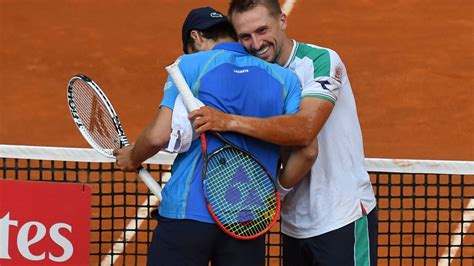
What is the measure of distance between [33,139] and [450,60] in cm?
447

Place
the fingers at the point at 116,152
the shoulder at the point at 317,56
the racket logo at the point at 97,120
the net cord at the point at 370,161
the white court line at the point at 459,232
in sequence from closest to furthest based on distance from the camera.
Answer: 1. the shoulder at the point at 317,56
2. the fingers at the point at 116,152
3. the racket logo at the point at 97,120
4. the net cord at the point at 370,161
5. the white court line at the point at 459,232

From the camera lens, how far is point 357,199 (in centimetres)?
427

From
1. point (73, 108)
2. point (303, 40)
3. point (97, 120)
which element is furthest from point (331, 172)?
point (303, 40)

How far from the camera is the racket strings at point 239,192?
3.93 metres

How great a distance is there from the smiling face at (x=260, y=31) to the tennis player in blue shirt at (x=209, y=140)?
5 centimetres

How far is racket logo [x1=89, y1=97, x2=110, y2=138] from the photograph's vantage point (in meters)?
4.80

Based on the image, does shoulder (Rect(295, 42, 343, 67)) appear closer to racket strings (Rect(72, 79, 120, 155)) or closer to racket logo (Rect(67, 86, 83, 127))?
racket strings (Rect(72, 79, 120, 155))

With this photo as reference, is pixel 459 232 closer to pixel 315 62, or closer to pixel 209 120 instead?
pixel 315 62

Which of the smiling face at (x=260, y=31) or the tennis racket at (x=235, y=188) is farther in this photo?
the smiling face at (x=260, y=31)

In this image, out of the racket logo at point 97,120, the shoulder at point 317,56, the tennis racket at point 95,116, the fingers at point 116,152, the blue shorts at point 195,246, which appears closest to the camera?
the blue shorts at point 195,246

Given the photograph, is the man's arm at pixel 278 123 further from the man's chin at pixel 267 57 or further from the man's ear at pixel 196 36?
the man's ear at pixel 196 36

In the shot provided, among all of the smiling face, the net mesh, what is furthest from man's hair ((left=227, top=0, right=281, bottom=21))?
the net mesh

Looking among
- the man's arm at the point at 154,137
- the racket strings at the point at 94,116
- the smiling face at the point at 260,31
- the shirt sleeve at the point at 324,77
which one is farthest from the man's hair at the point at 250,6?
the racket strings at the point at 94,116

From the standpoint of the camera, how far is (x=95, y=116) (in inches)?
190
